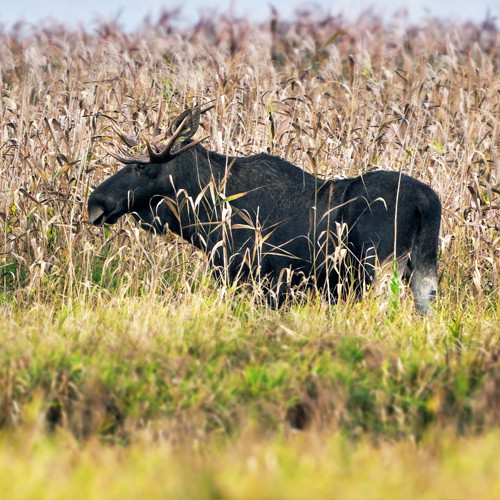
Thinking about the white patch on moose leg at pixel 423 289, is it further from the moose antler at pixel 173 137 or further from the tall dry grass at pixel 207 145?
the moose antler at pixel 173 137

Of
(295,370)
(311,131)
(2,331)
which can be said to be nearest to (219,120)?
(311,131)

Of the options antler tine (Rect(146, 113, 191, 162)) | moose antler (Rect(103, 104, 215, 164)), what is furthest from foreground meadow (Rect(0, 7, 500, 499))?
antler tine (Rect(146, 113, 191, 162))

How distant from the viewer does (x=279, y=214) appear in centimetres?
616

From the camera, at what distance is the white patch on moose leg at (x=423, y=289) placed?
18.7 ft

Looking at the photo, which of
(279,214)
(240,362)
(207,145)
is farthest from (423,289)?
(207,145)

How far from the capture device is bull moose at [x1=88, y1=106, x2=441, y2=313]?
18.8ft

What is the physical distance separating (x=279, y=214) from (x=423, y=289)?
1232 millimetres

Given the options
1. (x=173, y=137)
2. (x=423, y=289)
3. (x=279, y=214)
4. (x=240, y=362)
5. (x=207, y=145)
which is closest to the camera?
(x=240, y=362)

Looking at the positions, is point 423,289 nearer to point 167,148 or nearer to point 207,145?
point 167,148

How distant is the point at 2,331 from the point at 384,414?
2308mm

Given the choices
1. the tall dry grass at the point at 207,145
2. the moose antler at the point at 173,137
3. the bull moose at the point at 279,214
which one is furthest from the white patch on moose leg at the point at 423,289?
the moose antler at the point at 173,137

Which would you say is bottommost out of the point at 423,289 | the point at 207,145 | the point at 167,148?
the point at 423,289

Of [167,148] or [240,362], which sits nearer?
[240,362]

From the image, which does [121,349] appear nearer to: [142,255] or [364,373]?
[364,373]
